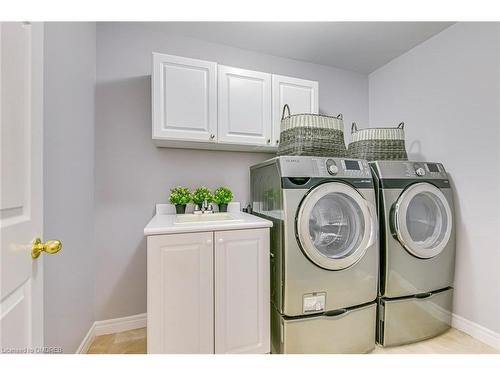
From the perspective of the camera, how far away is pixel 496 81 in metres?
1.62

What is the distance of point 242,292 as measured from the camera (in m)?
1.36

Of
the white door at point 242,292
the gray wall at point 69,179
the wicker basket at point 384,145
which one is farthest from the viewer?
the wicker basket at point 384,145

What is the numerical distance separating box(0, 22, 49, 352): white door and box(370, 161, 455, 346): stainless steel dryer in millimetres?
1924

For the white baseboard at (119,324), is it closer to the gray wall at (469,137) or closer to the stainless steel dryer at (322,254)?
the stainless steel dryer at (322,254)

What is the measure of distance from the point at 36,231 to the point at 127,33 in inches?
73.6

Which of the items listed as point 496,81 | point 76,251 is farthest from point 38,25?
point 496,81

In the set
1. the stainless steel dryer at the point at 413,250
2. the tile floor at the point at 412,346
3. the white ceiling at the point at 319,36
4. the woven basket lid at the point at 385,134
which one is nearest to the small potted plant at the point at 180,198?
the tile floor at the point at 412,346

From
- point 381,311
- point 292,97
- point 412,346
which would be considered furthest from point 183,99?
point 412,346

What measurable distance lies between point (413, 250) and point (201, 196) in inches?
66.6

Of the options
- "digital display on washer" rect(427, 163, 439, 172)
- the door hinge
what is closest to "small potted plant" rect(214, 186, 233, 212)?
the door hinge

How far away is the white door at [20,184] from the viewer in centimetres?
60

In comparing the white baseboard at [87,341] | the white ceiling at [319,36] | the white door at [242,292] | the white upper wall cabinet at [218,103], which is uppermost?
the white ceiling at [319,36]

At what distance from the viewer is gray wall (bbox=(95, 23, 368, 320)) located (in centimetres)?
181

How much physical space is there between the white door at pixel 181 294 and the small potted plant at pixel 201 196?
0.66 metres
